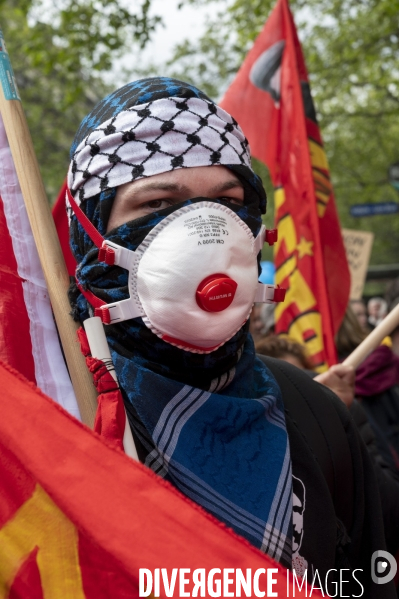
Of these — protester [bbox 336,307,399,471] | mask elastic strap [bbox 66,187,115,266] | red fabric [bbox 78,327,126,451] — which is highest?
mask elastic strap [bbox 66,187,115,266]

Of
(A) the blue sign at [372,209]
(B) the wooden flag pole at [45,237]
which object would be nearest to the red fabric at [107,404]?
(B) the wooden flag pole at [45,237]

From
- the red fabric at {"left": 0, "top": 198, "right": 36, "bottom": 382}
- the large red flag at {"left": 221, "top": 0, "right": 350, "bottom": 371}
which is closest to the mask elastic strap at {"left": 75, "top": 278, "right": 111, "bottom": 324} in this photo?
the red fabric at {"left": 0, "top": 198, "right": 36, "bottom": 382}

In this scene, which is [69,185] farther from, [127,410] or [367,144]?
[367,144]

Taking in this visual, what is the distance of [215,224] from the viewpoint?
5.24ft

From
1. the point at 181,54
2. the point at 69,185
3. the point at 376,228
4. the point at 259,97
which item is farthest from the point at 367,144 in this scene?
the point at 69,185

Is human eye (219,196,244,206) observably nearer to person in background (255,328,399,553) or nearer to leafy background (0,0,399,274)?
person in background (255,328,399,553)

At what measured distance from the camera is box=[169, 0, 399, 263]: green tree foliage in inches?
420

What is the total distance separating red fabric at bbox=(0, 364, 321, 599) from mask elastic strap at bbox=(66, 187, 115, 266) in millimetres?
416

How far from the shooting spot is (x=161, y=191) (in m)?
1.63

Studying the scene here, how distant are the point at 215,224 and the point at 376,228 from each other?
3227cm

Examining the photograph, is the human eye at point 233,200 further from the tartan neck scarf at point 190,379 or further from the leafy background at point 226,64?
the leafy background at point 226,64

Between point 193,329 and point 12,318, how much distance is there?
15.8 inches

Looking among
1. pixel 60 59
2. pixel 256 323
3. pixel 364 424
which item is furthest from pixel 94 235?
pixel 60 59

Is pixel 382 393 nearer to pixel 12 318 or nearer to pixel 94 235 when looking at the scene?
pixel 94 235
